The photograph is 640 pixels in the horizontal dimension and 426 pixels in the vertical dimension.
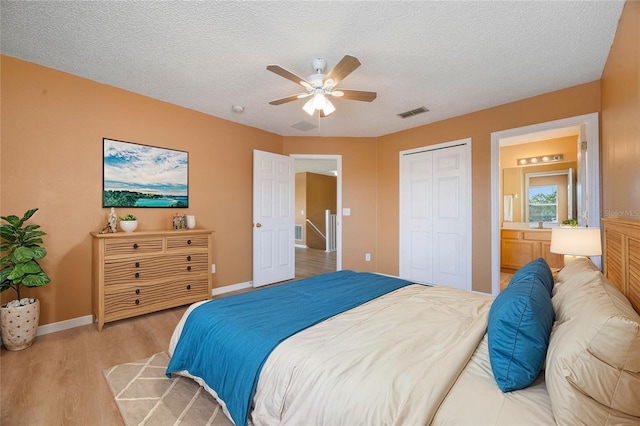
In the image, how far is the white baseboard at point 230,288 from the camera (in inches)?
151

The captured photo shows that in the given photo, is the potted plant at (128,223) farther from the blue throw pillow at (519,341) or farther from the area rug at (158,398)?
the blue throw pillow at (519,341)

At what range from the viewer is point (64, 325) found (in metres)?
2.68

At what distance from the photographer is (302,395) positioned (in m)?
1.05

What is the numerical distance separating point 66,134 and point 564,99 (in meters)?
5.15

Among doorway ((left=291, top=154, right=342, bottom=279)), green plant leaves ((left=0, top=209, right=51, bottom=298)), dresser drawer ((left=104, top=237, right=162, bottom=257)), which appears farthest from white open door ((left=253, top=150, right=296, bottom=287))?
green plant leaves ((left=0, top=209, right=51, bottom=298))

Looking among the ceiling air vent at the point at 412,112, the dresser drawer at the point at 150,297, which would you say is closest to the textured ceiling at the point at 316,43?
the ceiling air vent at the point at 412,112

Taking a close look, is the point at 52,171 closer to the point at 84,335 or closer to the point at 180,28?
the point at 84,335

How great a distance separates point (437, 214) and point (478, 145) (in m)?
1.09

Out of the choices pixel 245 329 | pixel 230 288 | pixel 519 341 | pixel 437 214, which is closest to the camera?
pixel 519 341

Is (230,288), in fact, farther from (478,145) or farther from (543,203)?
(543,203)

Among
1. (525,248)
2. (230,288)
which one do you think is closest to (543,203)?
(525,248)

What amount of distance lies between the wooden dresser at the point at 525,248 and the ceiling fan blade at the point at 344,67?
4495 millimetres

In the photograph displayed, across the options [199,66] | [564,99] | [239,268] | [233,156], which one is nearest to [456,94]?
[564,99]

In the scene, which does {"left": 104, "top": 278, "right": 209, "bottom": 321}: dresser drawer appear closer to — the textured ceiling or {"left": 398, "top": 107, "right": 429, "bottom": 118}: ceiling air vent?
the textured ceiling
